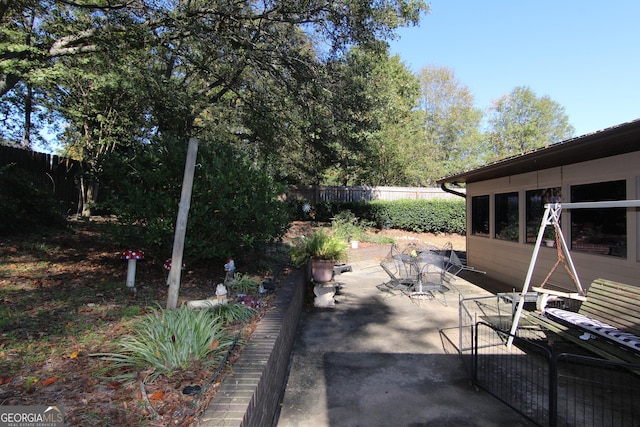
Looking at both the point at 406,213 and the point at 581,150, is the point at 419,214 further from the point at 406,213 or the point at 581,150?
the point at 581,150

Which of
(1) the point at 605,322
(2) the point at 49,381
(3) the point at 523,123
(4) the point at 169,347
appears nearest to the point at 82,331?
(2) the point at 49,381

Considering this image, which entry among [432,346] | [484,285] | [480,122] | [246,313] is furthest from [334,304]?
[480,122]

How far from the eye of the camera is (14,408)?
1893 mm

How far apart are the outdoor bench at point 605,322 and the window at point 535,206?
282 cm

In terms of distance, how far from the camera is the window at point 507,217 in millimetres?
7547

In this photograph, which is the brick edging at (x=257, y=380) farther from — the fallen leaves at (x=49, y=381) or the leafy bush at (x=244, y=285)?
the fallen leaves at (x=49, y=381)

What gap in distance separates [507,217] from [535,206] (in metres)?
1.01

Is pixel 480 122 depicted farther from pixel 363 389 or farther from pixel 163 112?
pixel 363 389

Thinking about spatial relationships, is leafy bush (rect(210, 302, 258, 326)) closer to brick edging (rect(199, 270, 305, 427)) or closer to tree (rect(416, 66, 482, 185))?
brick edging (rect(199, 270, 305, 427))

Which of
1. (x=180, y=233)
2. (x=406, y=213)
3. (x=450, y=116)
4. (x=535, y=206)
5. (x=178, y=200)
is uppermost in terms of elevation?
(x=450, y=116)

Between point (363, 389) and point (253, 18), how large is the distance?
24.4ft

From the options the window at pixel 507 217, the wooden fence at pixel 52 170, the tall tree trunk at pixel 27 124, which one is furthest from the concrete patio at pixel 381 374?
the tall tree trunk at pixel 27 124

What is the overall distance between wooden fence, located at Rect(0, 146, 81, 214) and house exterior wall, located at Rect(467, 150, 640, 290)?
10.9 metres

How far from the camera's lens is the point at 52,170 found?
34.1 feet
